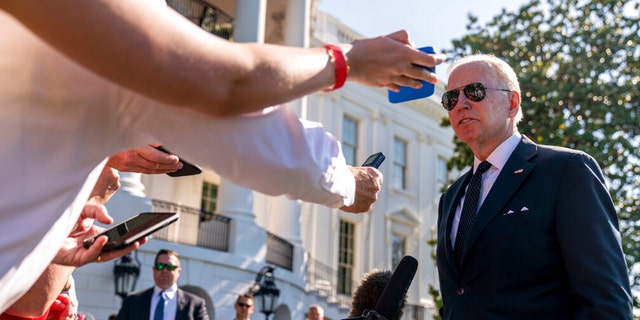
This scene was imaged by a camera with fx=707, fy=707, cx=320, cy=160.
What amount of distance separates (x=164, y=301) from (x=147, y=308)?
21 cm

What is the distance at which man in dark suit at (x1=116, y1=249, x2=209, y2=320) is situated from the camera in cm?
800

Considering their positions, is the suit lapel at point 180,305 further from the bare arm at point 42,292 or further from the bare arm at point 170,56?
the bare arm at point 170,56

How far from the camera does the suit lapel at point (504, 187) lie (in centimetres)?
309

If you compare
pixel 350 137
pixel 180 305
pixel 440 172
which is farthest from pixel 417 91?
pixel 440 172

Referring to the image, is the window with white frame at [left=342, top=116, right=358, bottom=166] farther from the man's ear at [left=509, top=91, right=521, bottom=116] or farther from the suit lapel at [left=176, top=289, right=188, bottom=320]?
the man's ear at [left=509, top=91, right=521, bottom=116]

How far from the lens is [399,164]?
3102 cm

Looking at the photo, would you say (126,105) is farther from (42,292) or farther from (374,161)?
Result: (42,292)

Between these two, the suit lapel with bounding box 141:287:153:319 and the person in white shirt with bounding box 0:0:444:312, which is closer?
the person in white shirt with bounding box 0:0:444:312

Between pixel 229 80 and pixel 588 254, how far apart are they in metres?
2.03

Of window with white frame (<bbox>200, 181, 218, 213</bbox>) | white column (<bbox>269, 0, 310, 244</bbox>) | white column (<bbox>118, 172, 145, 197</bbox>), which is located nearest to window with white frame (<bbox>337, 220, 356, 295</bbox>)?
white column (<bbox>269, 0, 310, 244</bbox>)

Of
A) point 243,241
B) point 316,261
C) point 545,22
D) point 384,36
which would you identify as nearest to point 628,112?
point 545,22

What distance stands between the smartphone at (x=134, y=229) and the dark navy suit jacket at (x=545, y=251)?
1657mm

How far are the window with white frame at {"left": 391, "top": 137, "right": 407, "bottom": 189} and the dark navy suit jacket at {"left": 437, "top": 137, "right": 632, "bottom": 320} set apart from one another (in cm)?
2731

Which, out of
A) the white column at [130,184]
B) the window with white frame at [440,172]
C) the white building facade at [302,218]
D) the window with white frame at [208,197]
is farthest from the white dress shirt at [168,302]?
the window with white frame at [440,172]
